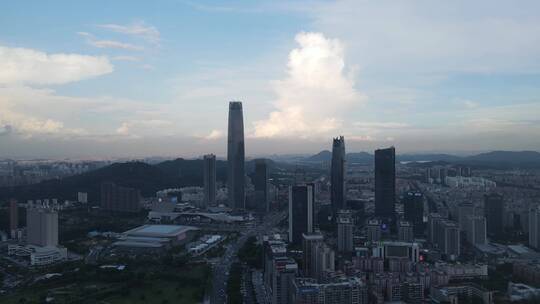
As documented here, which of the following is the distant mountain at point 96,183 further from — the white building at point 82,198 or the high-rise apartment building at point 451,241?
the high-rise apartment building at point 451,241

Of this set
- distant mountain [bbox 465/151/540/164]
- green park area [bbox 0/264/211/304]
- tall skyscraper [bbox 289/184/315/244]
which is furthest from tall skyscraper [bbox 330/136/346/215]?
distant mountain [bbox 465/151/540/164]

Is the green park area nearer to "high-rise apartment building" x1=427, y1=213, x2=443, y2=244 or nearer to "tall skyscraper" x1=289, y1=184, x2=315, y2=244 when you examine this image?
"tall skyscraper" x1=289, y1=184, x2=315, y2=244

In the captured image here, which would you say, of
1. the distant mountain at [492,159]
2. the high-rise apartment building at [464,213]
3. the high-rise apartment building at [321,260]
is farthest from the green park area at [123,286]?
the distant mountain at [492,159]

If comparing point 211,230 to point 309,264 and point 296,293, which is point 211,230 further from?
point 296,293

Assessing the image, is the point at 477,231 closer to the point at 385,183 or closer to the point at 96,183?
the point at 385,183

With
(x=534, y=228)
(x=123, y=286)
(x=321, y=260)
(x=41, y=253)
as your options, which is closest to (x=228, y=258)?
(x=123, y=286)

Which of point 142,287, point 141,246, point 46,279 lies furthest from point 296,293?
point 141,246
